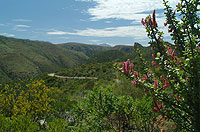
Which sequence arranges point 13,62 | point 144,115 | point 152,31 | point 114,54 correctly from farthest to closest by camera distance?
point 114,54 → point 13,62 → point 144,115 → point 152,31

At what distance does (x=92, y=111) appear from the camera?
4.34 m

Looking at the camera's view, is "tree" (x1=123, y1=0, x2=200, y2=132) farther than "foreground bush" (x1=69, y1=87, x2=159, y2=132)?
No

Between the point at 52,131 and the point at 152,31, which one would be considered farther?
the point at 52,131

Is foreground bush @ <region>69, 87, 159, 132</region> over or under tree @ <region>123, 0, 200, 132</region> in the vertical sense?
under

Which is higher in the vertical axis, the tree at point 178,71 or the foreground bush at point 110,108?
the tree at point 178,71

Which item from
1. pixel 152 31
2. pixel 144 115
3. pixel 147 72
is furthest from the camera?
pixel 144 115

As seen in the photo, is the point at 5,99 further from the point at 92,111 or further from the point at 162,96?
the point at 162,96

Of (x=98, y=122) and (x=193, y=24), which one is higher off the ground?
(x=193, y=24)

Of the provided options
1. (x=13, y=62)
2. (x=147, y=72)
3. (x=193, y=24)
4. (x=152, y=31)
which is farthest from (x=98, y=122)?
(x=13, y=62)

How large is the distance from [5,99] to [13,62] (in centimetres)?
15143

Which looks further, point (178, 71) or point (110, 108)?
point (110, 108)

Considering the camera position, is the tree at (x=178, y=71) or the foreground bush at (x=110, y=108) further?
the foreground bush at (x=110, y=108)

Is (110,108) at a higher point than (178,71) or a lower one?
lower

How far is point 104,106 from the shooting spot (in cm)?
416
